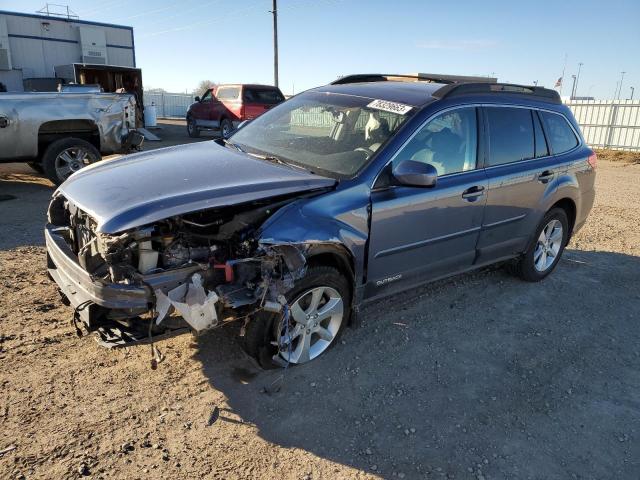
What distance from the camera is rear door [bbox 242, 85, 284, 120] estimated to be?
17.5 m

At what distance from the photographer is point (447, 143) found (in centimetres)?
394

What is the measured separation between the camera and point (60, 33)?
23.2m

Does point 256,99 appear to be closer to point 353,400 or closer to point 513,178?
point 513,178

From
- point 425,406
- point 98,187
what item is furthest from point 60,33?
point 425,406

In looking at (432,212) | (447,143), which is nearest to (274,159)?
(432,212)

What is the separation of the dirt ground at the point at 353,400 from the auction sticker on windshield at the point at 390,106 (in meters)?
1.73

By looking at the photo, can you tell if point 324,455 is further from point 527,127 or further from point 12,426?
point 527,127

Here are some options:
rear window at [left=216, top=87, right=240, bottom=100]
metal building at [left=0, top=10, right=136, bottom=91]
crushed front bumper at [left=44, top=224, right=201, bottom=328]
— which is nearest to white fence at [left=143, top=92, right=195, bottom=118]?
metal building at [left=0, top=10, right=136, bottom=91]

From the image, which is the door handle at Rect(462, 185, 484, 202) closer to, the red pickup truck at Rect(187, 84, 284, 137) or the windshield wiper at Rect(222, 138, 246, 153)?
the windshield wiper at Rect(222, 138, 246, 153)

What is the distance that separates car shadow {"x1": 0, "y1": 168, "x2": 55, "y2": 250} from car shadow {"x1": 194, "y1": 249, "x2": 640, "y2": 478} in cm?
335

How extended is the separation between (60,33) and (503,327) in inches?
1013

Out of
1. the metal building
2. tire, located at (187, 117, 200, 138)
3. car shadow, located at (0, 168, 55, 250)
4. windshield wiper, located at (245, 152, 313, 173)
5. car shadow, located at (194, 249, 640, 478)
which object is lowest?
car shadow, located at (194, 249, 640, 478)

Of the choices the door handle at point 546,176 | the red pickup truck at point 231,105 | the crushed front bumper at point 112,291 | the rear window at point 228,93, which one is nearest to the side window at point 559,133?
the door handle at point 546,176

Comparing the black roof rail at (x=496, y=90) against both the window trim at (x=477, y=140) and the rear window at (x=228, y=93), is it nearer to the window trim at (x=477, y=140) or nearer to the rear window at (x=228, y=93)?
the window trim at (x=477, y=140)
